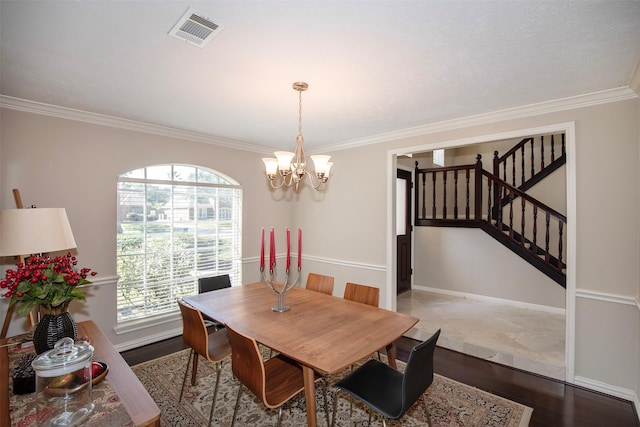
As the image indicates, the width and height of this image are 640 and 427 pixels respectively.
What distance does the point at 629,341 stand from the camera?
7.90 feet

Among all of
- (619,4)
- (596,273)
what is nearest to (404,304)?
(596,273)

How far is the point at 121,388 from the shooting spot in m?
1.32

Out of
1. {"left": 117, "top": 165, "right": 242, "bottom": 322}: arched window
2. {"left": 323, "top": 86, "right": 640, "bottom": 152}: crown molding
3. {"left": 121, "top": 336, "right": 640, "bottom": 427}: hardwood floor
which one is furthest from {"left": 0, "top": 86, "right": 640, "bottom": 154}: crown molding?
{"left": 121, "top": 336, "right": 640, "bottom": 427}: hardwood floor

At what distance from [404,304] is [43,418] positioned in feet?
14.4

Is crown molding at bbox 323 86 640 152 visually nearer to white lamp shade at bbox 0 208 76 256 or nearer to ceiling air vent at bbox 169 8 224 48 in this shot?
ceiling air vent at bbox 169 8 224 48

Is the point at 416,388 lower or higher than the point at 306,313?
lower

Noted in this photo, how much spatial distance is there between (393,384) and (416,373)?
13.7 inches

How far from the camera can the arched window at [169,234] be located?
11.1ft

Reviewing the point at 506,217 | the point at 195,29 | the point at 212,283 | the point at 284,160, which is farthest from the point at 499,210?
the point at 195,29

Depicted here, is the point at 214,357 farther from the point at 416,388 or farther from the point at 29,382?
the point at 416,388

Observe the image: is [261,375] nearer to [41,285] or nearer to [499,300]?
[41,285]

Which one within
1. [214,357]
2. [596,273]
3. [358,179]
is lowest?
[214,357]

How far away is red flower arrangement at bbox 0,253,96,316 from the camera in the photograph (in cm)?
150

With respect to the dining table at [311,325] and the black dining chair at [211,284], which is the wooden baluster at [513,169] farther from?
the black dining chair at [211,284]
